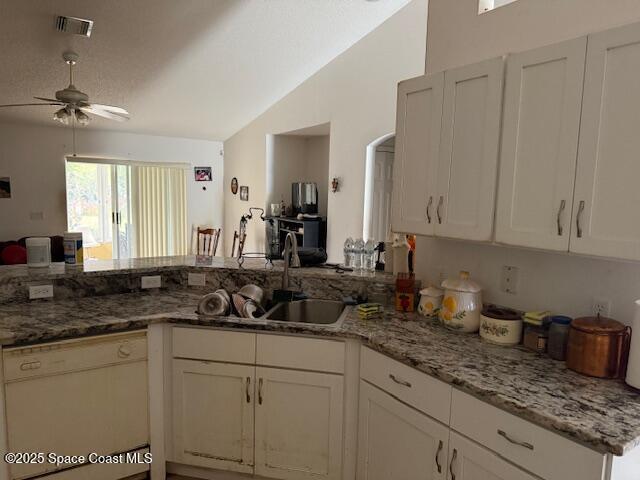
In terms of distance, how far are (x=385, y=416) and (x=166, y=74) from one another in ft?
14.4

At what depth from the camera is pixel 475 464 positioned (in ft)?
4.72

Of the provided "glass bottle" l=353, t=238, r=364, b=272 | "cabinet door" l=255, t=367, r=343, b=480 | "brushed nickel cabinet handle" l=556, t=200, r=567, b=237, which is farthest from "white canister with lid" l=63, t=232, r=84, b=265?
"brushed nickel cabinet handle" l=556, t=200, r=567, b=237

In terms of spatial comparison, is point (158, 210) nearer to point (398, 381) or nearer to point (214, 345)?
point (214, 345)

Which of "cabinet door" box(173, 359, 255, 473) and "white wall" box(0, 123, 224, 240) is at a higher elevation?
"white wall" box(0, 123, 224, 240)

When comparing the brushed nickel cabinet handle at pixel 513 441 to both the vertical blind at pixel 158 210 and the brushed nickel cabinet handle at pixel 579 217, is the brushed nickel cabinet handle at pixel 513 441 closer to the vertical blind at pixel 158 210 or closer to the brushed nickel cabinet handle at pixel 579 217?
the brushed nickel cabinet handle at pixel 579 217

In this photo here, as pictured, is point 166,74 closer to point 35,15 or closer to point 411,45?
point 35,15

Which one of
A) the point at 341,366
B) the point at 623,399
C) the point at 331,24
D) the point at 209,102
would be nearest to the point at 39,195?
the point at 209,102

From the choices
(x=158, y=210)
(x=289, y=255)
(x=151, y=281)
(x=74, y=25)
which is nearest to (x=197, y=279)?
(x=151, y=281)

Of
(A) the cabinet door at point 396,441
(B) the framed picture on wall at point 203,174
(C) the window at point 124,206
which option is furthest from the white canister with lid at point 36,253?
(B) the framed picture on wall at point 203,174

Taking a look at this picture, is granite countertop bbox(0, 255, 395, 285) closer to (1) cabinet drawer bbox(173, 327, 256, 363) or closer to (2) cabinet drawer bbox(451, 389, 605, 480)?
(1) cabinet drawer bbox(173, 327, 256, 363)

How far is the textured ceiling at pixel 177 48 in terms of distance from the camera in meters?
3.46

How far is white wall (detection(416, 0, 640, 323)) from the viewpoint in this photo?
160 centimetres

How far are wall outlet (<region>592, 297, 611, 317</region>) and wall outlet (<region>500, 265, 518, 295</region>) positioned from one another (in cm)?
35

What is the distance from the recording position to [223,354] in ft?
6.81
